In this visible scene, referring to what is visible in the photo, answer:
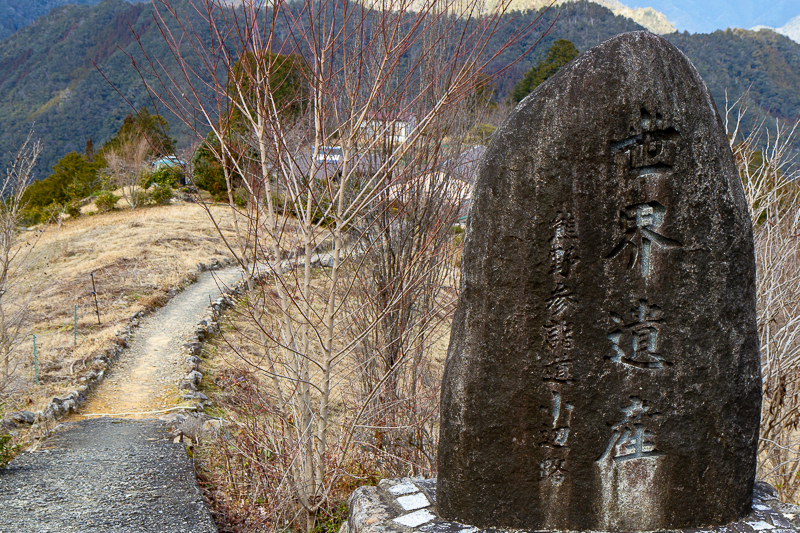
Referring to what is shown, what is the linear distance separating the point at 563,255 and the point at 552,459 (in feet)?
3.15

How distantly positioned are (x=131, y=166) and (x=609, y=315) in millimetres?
26582

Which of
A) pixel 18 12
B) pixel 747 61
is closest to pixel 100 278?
pixel 747 61

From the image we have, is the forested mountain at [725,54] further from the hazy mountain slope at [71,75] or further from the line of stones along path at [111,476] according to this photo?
the hazy mountain slope at [71,75]

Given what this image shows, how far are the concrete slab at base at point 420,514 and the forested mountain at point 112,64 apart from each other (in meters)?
27.4

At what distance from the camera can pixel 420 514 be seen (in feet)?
10.2

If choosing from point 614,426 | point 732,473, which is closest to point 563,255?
point 614,426

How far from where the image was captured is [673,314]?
2846 millimetres

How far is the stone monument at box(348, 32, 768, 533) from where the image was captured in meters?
2.80

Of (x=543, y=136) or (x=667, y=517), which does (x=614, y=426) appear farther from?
(x=543, y=136)

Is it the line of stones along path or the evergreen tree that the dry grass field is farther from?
the evergreen tree

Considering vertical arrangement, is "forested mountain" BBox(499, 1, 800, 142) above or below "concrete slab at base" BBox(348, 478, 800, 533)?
above

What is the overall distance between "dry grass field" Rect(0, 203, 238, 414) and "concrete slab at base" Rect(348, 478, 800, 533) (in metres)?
3.46

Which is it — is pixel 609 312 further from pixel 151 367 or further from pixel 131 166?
pixel 131 166

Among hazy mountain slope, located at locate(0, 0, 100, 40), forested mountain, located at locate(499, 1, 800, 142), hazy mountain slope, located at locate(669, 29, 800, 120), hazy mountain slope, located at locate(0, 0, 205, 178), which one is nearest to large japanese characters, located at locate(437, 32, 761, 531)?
forested mountain, located at locate(499, 1, 800, 142)
